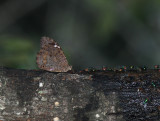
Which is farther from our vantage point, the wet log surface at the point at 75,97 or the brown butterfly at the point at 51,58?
the brown butterfly at the point at 51,58

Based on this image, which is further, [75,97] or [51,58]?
[51,58]

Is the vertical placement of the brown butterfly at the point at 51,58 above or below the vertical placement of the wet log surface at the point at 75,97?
above

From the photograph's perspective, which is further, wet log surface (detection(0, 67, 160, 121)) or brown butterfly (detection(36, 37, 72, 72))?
brown butterfly (detection(36, 37, 72, 72))

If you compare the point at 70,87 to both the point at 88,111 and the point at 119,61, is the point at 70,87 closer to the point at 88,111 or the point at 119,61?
the point at 88,111

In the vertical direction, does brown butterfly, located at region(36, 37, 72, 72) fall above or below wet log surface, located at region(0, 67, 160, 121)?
above

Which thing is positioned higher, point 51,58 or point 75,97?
point 51,58
